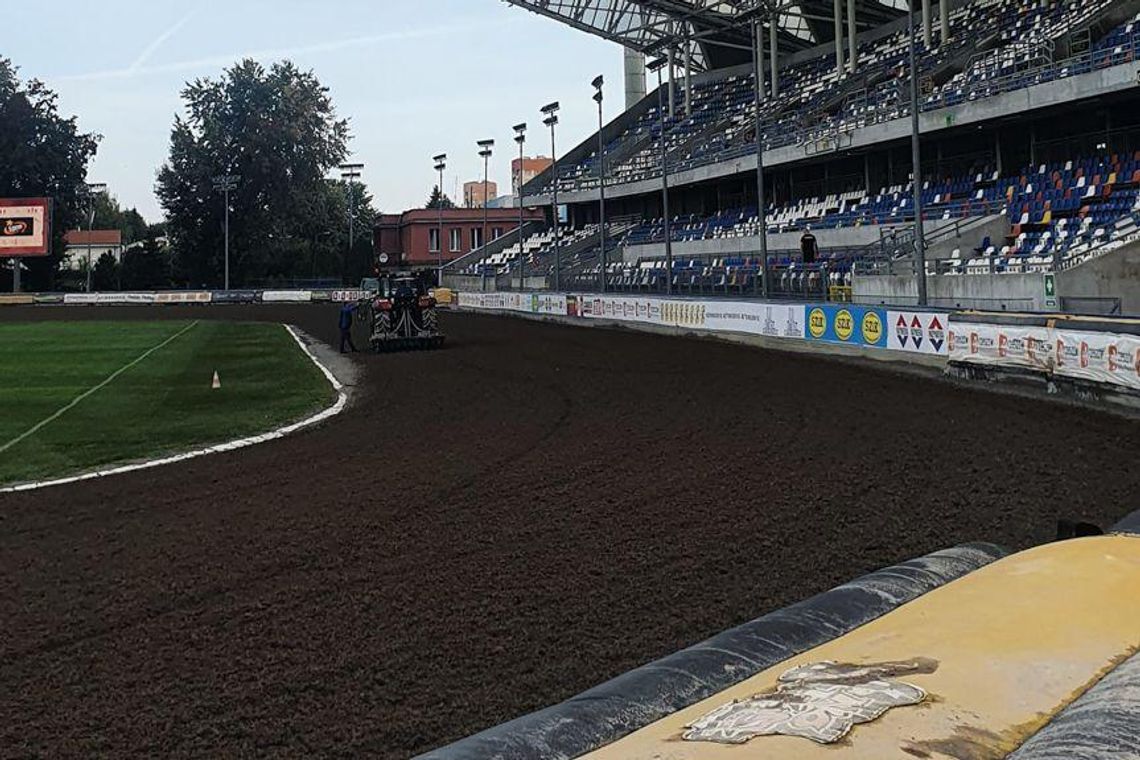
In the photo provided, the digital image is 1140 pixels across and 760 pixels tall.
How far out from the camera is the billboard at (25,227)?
240 feet

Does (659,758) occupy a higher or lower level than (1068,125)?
lower

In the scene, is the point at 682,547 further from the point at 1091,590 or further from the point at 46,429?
the point at 46,429

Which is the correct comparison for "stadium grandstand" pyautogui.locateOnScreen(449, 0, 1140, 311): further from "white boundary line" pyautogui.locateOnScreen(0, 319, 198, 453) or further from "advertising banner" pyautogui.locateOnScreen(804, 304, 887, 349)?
"white boundary line" pyautogui.locateOnScreen(0, 319, 198, 453)

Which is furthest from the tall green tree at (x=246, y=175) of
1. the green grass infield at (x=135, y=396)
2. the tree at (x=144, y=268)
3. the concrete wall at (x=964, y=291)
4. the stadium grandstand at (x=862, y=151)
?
the concrete wall at (x=964, y=291)

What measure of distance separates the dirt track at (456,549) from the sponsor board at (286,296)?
2745 inches

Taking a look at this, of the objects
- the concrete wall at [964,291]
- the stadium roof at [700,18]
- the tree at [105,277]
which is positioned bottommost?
the concrete wall at [964,291]

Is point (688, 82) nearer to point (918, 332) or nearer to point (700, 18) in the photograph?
point (700, 18)

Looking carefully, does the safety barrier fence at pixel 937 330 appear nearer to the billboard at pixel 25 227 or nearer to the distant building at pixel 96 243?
the billboard at pixel 25 227

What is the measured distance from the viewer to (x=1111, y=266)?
27547 mm

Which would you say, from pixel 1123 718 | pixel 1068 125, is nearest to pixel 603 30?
pixel 1068 125

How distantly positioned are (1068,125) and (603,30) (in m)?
36.2

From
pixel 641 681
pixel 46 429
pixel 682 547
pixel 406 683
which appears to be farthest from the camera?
pixel 46 429

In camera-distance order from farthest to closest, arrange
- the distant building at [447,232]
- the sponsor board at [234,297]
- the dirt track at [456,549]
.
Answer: the distant building at [447,232], the sponsor board at [234,297], the dirt track at [456,549]

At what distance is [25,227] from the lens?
241ft
